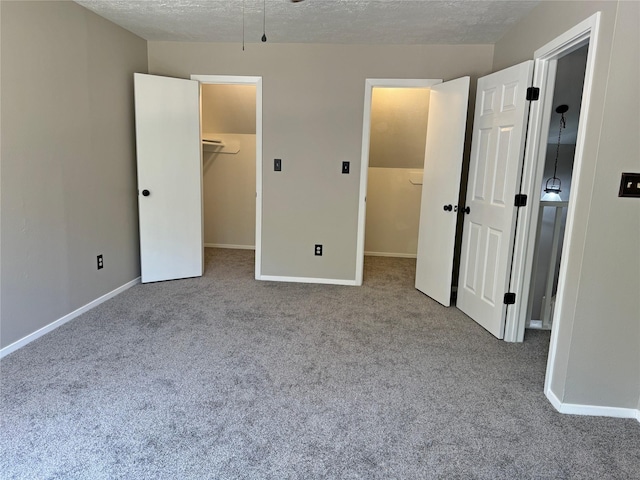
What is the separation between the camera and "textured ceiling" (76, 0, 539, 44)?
278 centimetres

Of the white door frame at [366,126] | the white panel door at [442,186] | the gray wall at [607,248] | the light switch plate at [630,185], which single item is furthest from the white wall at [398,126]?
the light switch plate at [630,185]

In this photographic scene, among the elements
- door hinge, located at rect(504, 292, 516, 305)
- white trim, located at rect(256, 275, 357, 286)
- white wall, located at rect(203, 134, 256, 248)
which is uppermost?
white wall, located at rect(203, 134, 256, 248)

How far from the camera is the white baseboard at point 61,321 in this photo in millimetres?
2503

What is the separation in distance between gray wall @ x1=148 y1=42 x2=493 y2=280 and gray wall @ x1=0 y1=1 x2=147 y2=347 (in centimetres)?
84

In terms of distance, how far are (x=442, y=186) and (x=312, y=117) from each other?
140cm

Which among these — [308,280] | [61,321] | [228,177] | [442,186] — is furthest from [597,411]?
[228,177]

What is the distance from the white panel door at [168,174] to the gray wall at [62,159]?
15 cm

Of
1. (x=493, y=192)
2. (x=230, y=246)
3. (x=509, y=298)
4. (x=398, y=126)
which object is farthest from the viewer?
(x=230, y=246)

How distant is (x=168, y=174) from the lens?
12.6ft

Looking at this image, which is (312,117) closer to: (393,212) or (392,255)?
(393,212)

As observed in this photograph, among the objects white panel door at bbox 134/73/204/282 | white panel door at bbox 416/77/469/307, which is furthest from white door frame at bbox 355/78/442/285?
white panel door at bbox 134/73/204/282

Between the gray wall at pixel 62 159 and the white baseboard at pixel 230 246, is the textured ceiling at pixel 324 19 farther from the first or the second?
the white baseboard at pixel 230 246

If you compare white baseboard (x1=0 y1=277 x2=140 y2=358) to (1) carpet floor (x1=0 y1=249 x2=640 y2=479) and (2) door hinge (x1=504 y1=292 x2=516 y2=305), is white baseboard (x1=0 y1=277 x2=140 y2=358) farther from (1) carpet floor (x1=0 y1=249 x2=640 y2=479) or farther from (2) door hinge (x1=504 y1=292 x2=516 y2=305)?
(2) door hinge (x1=504 y1=292 x2=516 y2=305)

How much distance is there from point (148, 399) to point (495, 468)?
1664 millimetres
